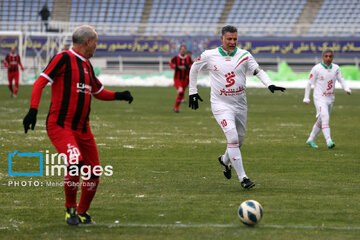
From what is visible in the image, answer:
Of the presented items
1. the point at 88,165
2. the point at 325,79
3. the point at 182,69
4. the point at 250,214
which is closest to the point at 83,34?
the point at 88,165

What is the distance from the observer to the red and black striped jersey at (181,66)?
23500 millimetres

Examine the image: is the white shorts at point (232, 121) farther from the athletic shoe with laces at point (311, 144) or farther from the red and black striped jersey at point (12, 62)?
the red and black striped jersey at point (12, 62)

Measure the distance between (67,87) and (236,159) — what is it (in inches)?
116

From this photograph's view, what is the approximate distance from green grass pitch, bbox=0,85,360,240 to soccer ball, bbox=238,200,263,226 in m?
0.08

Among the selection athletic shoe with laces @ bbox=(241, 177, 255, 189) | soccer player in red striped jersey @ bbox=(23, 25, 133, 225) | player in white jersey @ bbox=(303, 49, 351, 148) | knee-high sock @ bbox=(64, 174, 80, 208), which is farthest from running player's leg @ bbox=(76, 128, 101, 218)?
player in white jersey @ bbox=(303, 49, 351, 148)

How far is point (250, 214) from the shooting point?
20.6 ft

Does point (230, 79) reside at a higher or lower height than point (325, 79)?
higher

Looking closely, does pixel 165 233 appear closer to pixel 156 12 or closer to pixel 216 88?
pixel 216 88

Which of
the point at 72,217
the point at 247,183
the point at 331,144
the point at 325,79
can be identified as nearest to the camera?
the point at 72,217

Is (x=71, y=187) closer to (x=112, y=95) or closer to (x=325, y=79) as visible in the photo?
(x=112, y=95)

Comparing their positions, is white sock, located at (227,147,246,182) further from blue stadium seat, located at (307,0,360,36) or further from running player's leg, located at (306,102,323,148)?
blue stadium seat, located at (307,0,360,36)

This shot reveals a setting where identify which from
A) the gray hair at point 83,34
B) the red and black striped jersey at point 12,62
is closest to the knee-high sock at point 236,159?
the gray hair at point 83,34

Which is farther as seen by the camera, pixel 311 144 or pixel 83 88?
pixel 311 144

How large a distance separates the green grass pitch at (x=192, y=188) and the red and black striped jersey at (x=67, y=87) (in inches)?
41.7
